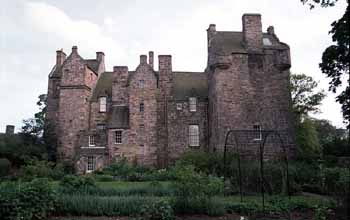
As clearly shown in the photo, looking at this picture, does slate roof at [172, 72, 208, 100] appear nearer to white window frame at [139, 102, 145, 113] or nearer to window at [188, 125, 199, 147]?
window at [188, 125, 199, 147]

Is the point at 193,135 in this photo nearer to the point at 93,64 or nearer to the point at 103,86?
the point at 103,86

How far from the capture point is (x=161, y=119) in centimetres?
3928

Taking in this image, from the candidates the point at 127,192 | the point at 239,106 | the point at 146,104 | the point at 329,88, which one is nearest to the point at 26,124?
the point at 146,104

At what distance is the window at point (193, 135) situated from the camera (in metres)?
38.4

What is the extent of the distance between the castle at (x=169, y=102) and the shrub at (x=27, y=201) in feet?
75.1

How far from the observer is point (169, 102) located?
39.5m

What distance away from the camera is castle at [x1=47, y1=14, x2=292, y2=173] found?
33.8 m

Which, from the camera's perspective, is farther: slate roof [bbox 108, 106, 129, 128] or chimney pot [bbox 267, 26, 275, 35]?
chimney pot [bbox 267, 26, 275, 35]

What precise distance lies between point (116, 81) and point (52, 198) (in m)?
30.5

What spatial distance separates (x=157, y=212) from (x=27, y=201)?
3.72 meters

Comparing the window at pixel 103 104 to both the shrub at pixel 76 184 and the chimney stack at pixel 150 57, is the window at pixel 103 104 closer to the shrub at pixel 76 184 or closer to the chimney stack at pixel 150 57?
the chimney stack at pixel 150 57

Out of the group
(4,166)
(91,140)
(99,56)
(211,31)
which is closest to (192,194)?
(4,166)

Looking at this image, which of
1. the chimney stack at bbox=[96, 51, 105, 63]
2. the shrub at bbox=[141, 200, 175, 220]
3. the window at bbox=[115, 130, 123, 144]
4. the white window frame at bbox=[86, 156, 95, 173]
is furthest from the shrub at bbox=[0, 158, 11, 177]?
the shrub at bbox=[141, 200, 175, 220]

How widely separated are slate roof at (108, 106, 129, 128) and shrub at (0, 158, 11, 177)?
9.99 metres
